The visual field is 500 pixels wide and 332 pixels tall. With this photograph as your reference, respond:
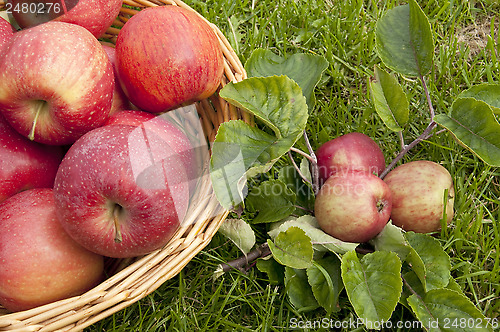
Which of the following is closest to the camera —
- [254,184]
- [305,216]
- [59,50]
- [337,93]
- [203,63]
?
[59,50]

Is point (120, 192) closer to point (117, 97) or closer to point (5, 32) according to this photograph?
point (117, 97)

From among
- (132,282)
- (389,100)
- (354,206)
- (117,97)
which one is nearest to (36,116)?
(117,97)

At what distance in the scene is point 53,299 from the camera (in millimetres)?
1092

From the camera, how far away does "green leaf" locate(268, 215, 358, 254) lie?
1235 millimetres

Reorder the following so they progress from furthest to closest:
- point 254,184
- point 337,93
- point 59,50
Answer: point 337,93 → point 254,184 → point 59,50

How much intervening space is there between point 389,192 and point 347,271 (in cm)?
24

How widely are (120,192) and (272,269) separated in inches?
20.6

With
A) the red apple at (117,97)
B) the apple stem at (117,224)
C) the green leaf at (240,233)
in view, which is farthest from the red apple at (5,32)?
the green leaf at (240,233)

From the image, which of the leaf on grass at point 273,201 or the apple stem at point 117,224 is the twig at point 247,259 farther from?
the apple stem at point 117,224

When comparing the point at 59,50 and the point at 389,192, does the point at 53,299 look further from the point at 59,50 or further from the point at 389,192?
the point at 389,192

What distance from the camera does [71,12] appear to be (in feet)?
4.23

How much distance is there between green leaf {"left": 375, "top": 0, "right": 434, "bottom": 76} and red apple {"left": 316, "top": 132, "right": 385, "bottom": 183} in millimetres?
235

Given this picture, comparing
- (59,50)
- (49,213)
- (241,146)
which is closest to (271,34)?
(241,146)

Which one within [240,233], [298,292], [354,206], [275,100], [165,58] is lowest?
[298,292]
